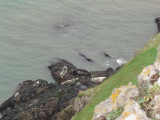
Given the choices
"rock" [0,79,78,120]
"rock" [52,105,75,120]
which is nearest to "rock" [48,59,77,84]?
"rock" [0,79,78,120]

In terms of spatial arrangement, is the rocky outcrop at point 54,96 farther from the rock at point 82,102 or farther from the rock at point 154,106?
the rock at point 154,106

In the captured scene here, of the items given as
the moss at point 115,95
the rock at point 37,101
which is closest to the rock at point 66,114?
the rock at point 37,101

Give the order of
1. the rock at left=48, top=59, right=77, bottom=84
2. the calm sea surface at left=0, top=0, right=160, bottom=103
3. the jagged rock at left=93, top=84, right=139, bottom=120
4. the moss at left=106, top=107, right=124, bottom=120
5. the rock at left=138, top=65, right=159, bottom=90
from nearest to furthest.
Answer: the moss at left=106, top=107, right=124, bottom=120
the rock at left=138, top=65, right=159, bottom=90
the jagged rock at left=93, top=84, right=139, bottom=120
the rock at left=48, top=59, right=77, bottom=84
the calm sea surface at left=0, top=0, right=160, bottom=103

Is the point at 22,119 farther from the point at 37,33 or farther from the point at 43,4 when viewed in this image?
the point at 43,4

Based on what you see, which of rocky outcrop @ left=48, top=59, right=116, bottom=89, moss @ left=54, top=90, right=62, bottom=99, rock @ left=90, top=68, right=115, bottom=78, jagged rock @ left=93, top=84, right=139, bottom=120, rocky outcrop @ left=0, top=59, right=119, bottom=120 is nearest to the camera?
jagged rock @ left=93, top=84, right=139, bottom=120

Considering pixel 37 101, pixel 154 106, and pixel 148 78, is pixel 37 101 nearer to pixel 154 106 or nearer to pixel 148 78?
pixel 148 78

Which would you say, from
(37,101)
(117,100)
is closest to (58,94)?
(37,101)

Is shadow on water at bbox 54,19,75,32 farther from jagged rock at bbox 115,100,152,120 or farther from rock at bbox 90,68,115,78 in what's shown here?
jagged rock at bbox 115,100,152,120
